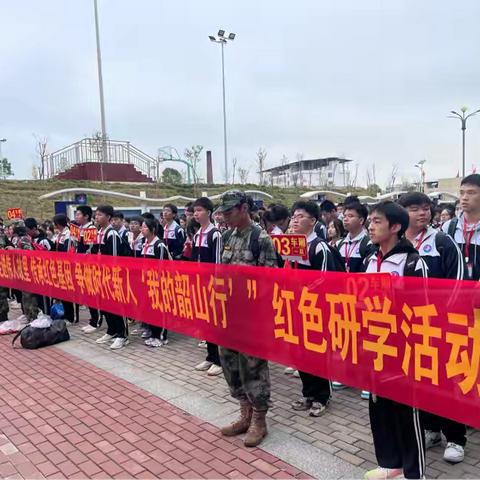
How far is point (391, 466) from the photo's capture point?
2752 mm

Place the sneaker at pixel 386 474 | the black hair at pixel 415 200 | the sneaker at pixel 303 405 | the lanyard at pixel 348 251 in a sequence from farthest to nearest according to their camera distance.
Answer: the lanyard at pixel 348 251 < the sneaker at pixel 303 405 < the black hair at pixel 415 200 < the sneaker at pixel 386 474

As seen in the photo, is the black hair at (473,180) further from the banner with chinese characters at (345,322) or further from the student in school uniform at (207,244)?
the student in school uniform at (207,244)

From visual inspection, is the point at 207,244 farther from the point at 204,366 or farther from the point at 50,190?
the point at 50,190

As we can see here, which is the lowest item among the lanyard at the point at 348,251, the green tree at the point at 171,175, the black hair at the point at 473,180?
the lanyard at the point at 348,251

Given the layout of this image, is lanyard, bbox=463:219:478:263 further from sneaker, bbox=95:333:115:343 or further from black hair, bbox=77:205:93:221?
black hair, bbox=77:205:93:221

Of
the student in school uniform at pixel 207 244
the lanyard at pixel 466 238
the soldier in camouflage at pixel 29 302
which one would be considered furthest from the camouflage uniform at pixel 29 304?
the lanyard at pixel 466 238

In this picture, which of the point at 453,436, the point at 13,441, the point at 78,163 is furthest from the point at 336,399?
the point at 78,163

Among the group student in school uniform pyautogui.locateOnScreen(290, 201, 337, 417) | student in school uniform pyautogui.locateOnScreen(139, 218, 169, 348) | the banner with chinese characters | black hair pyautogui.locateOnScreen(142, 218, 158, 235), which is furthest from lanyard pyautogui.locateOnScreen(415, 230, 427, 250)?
black hair pyautogui.locateOnScreen(142, 218, 158, 235)

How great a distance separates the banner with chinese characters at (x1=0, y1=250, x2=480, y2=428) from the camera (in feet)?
8.15

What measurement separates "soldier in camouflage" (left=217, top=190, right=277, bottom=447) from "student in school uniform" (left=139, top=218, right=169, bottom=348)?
255cm

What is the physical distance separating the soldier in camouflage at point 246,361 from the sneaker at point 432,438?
1.17m

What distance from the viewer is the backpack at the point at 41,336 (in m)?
6.11

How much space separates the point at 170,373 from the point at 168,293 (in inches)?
36.2

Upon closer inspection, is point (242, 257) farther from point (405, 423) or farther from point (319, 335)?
point (405, 423)
